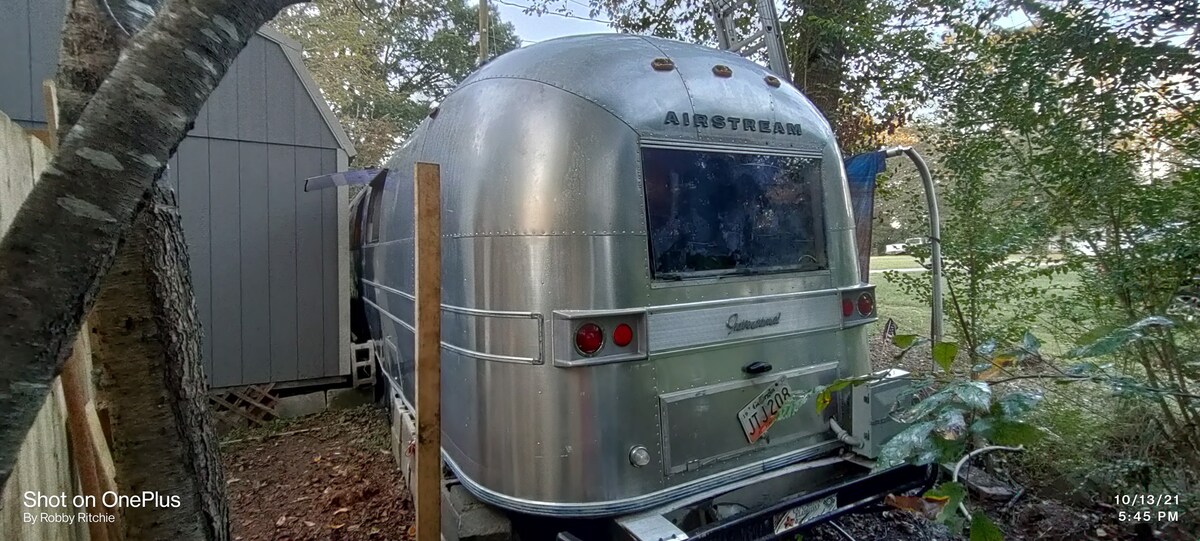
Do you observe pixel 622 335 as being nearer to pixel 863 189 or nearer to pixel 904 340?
pixel 904 340

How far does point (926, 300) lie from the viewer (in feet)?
17.5

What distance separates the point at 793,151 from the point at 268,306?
5.13 m

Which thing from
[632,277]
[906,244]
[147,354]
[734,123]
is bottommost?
[147,354]

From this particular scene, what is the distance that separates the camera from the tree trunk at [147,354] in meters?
1.51

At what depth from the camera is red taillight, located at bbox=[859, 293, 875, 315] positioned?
347cm

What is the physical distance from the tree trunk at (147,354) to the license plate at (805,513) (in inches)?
89.1

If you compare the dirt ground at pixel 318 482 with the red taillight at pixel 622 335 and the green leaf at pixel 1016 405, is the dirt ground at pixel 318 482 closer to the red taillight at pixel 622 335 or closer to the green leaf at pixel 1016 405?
the red taillight at pixel 622 335

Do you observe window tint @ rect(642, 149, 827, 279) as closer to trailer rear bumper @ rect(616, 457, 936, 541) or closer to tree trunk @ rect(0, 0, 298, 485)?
trailer rear bumper @ rect(616, 457, 936, 541)

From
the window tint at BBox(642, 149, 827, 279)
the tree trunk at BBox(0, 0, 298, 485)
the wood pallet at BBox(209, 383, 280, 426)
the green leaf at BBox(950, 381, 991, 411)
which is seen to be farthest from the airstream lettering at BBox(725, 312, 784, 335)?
the wood pallet at BBox(209, 383, 280, 426)

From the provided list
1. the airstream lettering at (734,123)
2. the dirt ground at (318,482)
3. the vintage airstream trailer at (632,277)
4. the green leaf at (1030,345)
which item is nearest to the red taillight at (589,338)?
the vintage airstream trailer at (632,277)

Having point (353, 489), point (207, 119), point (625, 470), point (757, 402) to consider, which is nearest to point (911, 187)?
point (757, 402)

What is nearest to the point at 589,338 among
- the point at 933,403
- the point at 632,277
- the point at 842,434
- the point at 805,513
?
the point at 632,277

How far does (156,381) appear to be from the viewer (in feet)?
5.23

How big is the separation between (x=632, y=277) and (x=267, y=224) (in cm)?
469
